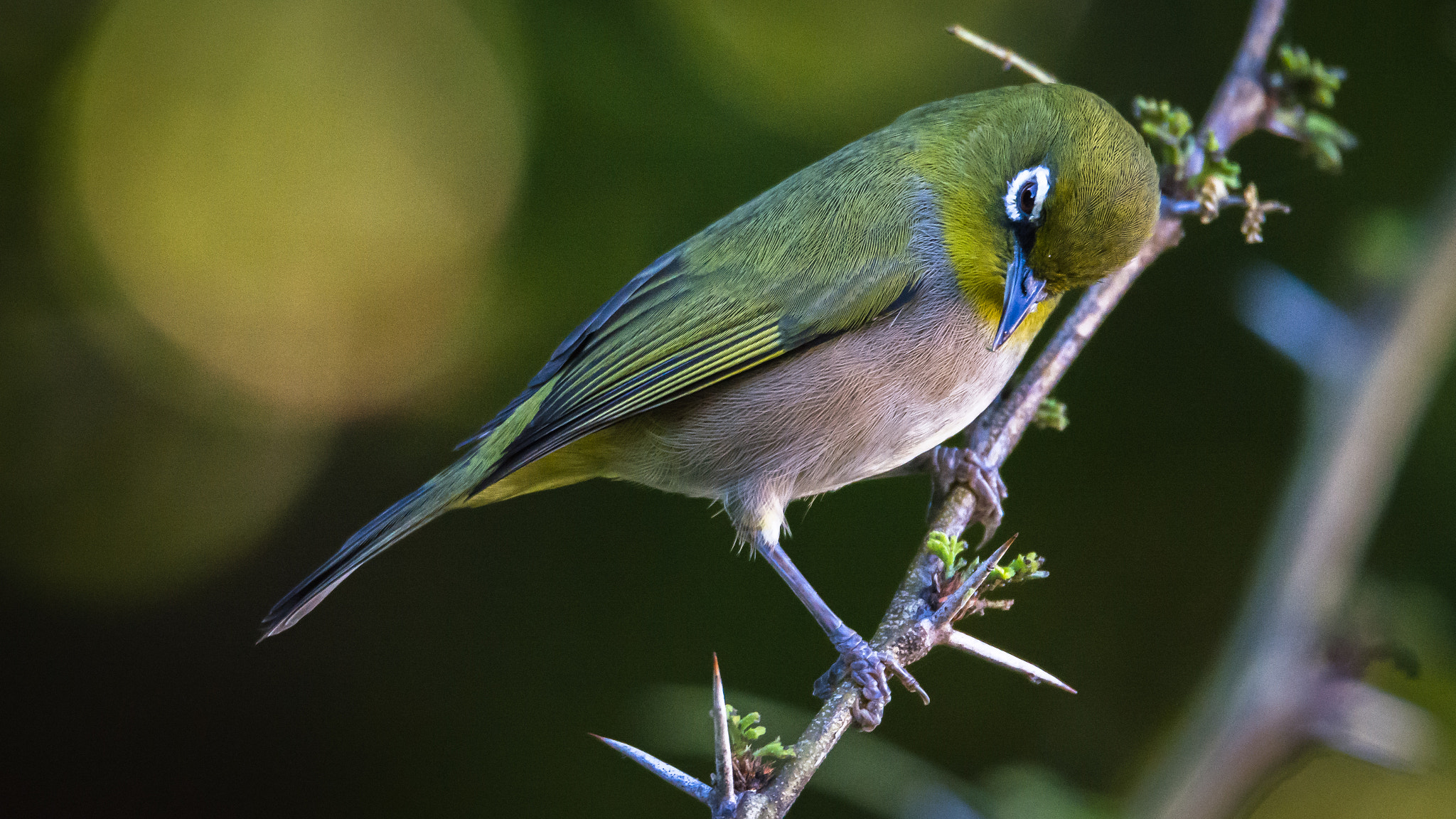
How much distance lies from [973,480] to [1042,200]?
0.85 metres

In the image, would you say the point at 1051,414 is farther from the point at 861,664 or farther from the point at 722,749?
the point at 722,749

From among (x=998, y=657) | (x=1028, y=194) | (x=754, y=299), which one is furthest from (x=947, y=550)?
(x=1028, y=194)

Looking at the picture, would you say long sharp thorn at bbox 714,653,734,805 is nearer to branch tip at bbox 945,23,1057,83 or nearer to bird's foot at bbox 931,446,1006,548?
bird's foot at bbox 931,446,1006,548

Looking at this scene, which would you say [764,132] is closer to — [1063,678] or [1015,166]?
[1015,166]

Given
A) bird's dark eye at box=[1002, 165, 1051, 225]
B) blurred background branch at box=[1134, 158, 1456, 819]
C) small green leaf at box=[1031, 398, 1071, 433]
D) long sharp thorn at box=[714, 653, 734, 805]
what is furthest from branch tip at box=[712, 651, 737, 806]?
bird's dark eye at box=[1002, 165, 1051, 225]

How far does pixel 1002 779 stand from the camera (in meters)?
2.98

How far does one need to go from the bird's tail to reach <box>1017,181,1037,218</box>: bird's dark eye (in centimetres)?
172

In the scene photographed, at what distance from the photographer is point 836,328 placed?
3.12 meters

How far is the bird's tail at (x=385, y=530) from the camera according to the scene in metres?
2.97

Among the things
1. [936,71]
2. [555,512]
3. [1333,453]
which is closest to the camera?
[1333,453]

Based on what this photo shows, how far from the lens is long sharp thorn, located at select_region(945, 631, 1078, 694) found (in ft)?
6.89

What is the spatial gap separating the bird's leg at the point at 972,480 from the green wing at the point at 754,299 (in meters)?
0.56

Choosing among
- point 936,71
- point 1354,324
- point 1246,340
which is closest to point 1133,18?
point 936,71

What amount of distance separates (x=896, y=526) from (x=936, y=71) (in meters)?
2.21
